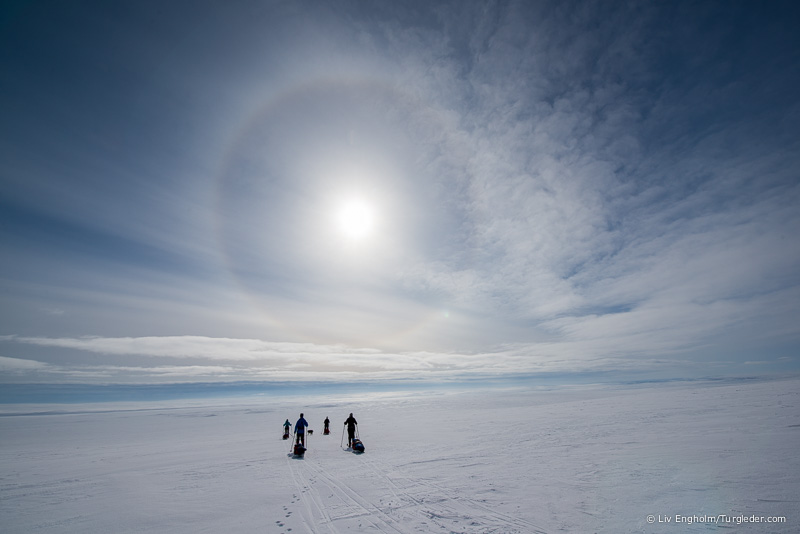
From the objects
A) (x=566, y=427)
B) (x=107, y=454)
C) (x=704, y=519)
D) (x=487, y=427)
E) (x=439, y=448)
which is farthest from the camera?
(x=487, y=427)

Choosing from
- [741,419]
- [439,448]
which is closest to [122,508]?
[439,448]

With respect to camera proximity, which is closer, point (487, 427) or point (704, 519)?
point (704, 519)

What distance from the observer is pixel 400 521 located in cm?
823

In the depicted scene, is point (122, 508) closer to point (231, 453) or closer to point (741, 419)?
point (231, 453)

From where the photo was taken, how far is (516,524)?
7762 mm

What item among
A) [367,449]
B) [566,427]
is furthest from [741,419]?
[367,449]

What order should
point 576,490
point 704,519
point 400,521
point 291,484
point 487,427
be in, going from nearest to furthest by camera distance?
1. point 704,519
2. point 400,521
3. point 576,490
4. point 291,484
5. point 487,427

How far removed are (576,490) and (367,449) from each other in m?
12.5

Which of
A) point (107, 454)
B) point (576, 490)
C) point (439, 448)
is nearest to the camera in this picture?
point (576, 490)

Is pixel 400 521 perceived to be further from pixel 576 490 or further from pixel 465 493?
pixel 576 490

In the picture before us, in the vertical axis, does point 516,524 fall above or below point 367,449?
above

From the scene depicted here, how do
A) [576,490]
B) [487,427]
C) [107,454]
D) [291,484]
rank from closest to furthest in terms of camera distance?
1. [576,490]
2. [291,484]
3. [107,454]
4. [487,427]

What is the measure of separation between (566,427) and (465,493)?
1715 cm

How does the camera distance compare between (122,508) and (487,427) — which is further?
(487,427)
